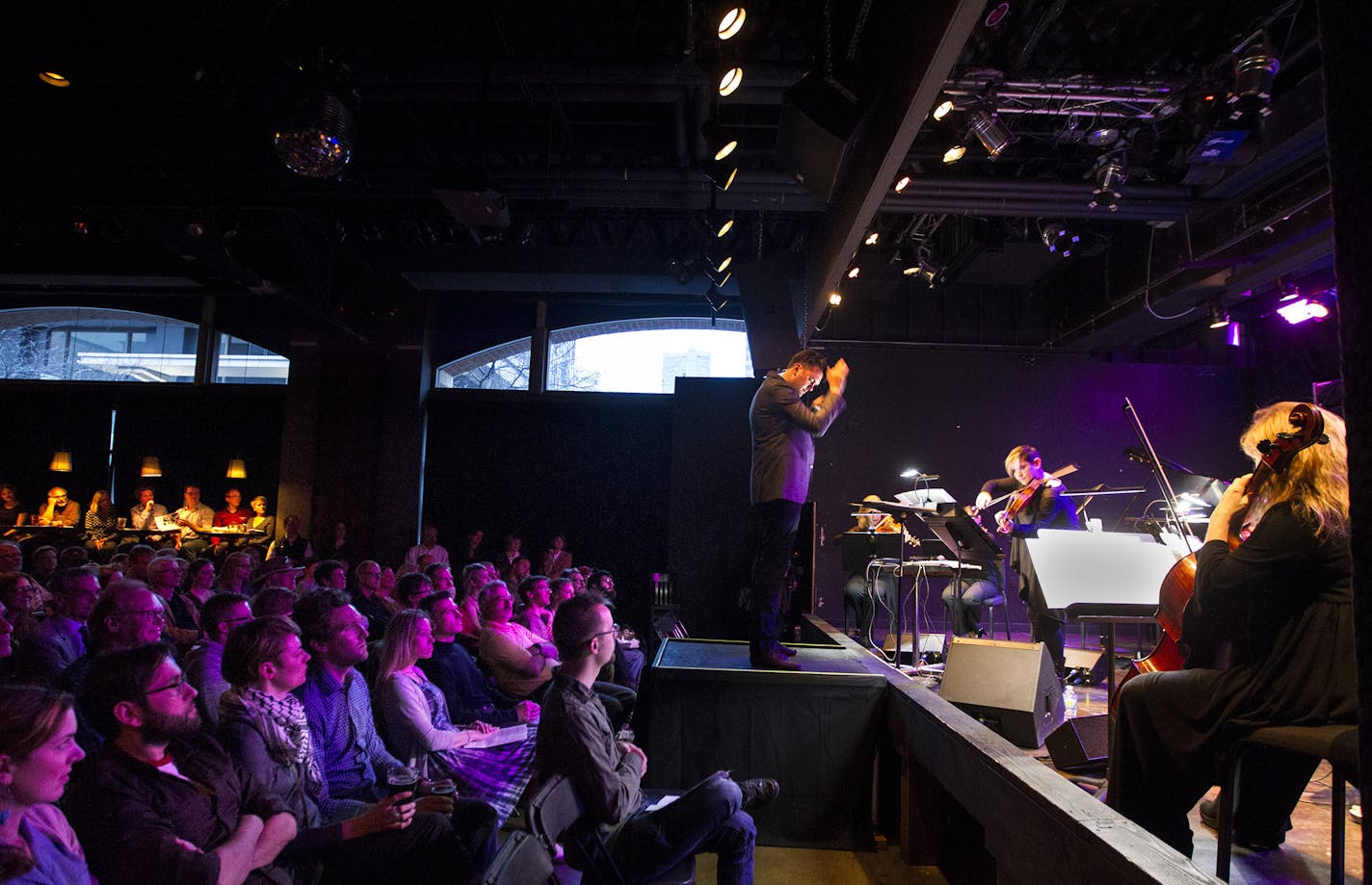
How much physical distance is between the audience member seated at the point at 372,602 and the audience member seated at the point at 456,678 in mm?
1666

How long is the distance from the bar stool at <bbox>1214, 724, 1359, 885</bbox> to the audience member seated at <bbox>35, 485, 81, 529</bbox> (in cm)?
1322

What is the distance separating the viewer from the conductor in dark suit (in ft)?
12.2

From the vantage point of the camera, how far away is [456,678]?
407 cm

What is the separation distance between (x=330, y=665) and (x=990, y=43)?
4.96 meters

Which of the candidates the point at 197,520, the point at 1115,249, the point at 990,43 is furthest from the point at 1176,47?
the point at 197,520

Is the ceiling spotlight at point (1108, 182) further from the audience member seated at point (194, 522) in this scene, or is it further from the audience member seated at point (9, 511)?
the audience member seated at point (9, 511)

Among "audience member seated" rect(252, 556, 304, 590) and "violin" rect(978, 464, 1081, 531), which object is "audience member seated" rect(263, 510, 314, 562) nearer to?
"audience member seated" rect(252, 556, 304, 590)

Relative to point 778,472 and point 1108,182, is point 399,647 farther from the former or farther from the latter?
point 1108,182

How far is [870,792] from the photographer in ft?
12.0

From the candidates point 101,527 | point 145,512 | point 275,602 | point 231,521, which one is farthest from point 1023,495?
point 101,527

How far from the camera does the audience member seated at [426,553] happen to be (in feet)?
28.9

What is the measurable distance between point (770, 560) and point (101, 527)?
10550 millimetres

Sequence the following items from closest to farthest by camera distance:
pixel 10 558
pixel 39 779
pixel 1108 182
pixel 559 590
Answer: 1. pixel 39 779
2. pixel 10 558
3. pixel 1108 182
4. pixel 559 590

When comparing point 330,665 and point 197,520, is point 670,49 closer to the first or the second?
point 330,665
